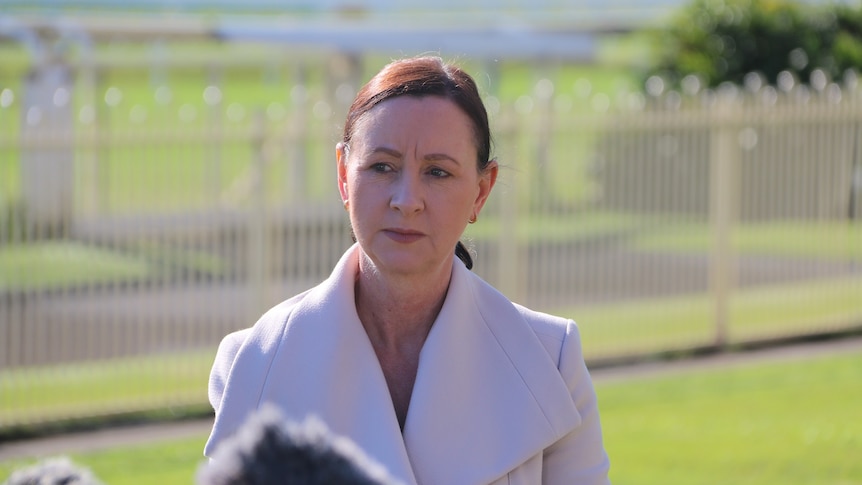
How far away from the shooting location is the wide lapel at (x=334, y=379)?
2189 mm

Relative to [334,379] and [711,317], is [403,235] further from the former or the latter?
[711,317]

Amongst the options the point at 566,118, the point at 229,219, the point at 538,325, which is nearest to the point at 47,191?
the point at 229,219

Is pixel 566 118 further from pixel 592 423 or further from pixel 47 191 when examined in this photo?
pixel 592 423

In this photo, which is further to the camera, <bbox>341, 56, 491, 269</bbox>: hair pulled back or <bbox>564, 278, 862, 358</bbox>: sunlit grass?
<bbox>564, 278, 862, 358</bbox>: sunlit grass

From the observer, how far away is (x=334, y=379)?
7.32 ft

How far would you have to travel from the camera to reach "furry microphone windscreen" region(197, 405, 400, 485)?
1.02m

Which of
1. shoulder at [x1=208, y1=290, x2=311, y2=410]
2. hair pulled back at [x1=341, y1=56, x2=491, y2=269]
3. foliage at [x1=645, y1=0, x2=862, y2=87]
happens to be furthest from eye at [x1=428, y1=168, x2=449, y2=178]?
foliage at [x1=645, y1=0, x2=862, y2=87]

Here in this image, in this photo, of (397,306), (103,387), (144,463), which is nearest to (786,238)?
(103,387)

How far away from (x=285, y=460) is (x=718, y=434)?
276 inches

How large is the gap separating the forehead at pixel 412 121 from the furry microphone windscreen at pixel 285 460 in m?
1.20

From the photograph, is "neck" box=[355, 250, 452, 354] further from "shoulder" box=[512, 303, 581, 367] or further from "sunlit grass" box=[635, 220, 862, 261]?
"sunlit grass" box=[635, 220, 862, 261]

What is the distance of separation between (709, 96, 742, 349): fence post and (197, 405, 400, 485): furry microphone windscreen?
1020 centimetres

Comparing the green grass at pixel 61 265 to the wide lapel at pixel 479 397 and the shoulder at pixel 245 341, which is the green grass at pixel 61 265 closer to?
the shoulder at pixel 245 341

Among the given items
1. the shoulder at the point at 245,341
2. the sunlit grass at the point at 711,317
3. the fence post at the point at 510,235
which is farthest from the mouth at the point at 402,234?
the sunlit grass at the point at 711,317
